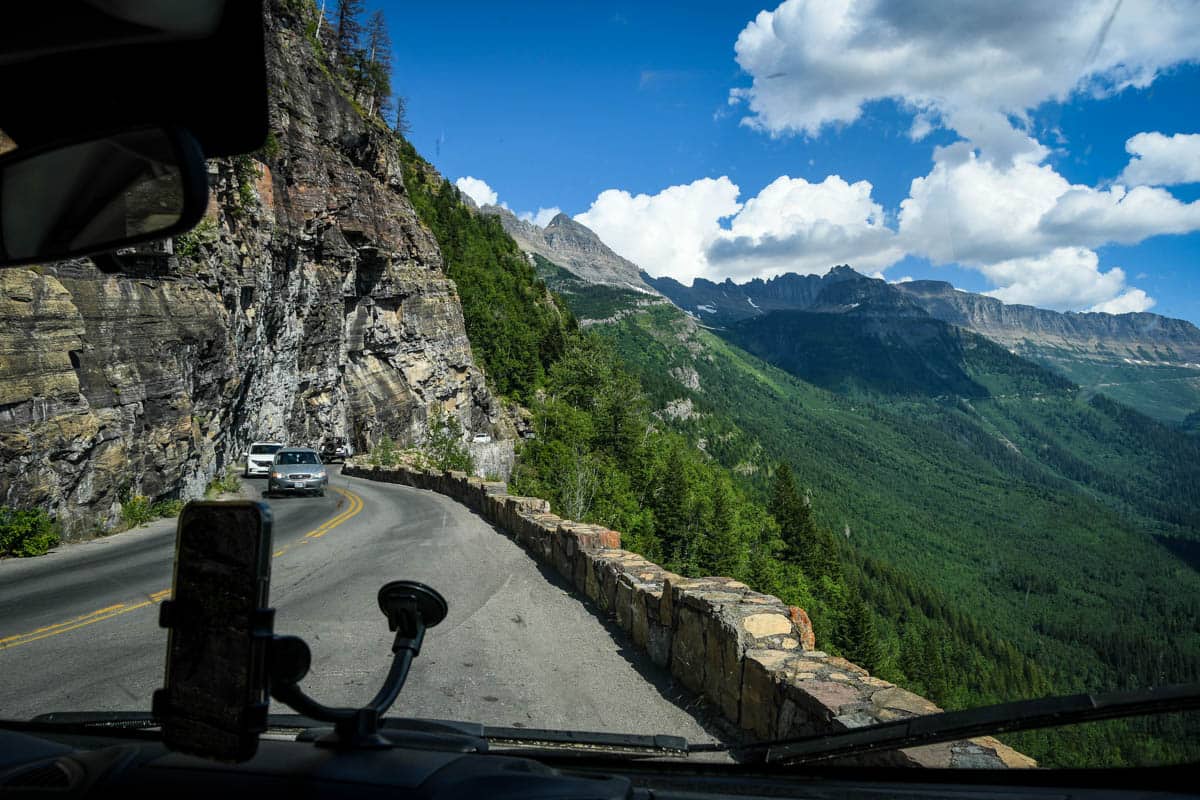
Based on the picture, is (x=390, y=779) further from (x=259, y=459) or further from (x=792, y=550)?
(x=792, y=550)

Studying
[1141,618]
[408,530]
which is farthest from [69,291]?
[1141,618]

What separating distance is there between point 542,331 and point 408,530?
64983 mm

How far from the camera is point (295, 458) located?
25.6m

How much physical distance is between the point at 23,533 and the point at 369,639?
9.64 metres

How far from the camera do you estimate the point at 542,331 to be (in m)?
80.8

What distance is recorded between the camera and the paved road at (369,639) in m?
5.92

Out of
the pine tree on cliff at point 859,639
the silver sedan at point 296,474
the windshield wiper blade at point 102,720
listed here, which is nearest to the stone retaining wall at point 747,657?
the windshield wiper blade at point 102,720

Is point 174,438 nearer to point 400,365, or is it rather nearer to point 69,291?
point 69,291

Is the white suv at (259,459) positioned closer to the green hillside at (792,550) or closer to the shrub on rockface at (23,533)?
the green hillside at (792,550)

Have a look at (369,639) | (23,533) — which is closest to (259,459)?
(23,533)

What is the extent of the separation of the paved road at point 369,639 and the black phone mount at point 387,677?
160 inches

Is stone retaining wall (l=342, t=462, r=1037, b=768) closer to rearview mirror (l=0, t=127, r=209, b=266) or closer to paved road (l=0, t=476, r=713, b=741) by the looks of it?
paved road (l=0, t=476, r=713, b=741)

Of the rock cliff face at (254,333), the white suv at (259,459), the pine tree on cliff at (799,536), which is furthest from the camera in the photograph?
the pine tree on cliff at (799,536)

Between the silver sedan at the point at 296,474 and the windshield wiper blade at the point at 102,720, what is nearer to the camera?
the windshield wiper blade at the point at 102,720
